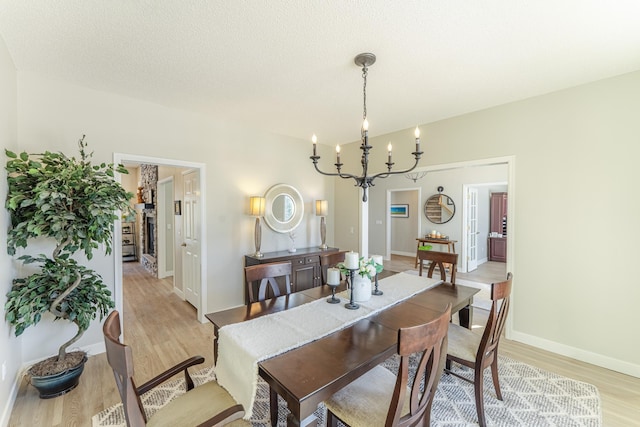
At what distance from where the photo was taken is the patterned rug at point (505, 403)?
75.9 inches

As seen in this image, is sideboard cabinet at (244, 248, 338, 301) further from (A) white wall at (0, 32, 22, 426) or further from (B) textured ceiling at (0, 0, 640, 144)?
(A) white wall at (0, 32, 22, 426)

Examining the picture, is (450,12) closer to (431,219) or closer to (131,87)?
(131,87)

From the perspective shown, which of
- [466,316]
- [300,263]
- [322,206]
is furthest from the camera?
[322,206]

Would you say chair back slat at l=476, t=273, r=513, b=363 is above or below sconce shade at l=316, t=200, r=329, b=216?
below

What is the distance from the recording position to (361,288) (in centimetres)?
214

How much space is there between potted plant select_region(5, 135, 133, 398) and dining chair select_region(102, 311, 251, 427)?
128 cm

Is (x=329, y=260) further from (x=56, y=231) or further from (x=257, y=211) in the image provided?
(x=56, y=231)

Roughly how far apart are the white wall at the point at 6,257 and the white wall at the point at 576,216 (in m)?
4.43

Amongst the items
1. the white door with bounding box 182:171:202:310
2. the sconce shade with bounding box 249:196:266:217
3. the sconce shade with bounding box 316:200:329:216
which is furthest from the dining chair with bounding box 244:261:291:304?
the sconce shade with bounding box 316:200:329:216

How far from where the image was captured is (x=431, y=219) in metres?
7.35

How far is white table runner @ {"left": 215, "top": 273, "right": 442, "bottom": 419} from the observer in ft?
4.53

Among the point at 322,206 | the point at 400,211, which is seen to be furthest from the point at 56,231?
the point at 400,211

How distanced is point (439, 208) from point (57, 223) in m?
7.18

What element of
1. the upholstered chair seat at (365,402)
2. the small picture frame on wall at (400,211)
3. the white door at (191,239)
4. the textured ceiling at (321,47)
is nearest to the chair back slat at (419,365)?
the upholstered chair seat at (365,402)
